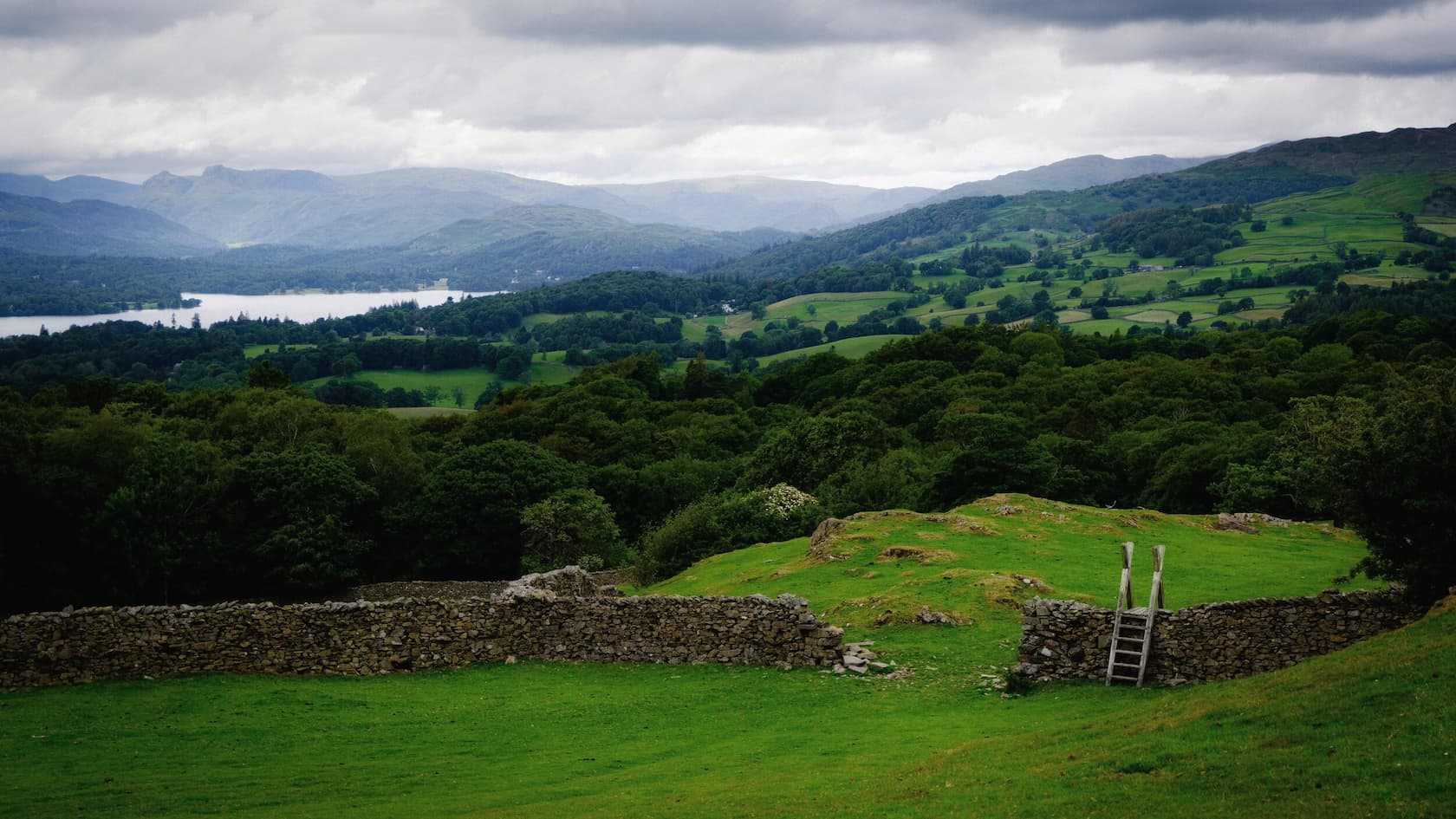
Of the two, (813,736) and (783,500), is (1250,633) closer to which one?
(813,736)

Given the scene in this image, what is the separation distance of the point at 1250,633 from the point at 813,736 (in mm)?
9604

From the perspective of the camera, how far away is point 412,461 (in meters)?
62.4

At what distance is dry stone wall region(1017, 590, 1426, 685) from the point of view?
65.1 ft

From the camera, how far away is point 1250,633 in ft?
66.3

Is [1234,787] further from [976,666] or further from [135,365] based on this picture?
[135,365]

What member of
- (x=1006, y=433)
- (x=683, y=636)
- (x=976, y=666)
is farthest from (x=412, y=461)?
(x=976, y=666)

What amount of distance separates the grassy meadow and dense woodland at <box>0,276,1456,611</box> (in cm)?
529

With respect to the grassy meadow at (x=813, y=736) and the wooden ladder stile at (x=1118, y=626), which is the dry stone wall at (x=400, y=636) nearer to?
the grassy meadow at (x=813, y=736)

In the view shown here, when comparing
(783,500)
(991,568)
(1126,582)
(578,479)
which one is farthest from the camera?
(578,479)

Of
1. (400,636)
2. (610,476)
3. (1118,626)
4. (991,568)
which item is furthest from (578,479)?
(1118,626)

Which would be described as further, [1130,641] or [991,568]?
[991,568]

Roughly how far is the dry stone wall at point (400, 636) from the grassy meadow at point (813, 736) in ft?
2.05

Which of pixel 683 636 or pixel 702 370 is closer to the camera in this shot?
pixel 683 636

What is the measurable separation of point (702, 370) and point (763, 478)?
84046 mm
